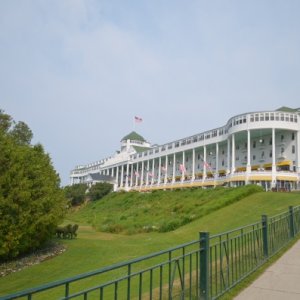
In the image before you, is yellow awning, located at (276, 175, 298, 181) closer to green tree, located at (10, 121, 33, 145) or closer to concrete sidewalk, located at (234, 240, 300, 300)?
green tree, located at (10, 121, 33, 145)

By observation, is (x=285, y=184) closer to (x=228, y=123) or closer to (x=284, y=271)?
(x=228, y=123)

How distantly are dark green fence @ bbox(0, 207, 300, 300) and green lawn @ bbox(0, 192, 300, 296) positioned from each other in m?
3.83

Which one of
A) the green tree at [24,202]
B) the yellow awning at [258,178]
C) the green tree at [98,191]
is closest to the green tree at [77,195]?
the green tree at [98,191]

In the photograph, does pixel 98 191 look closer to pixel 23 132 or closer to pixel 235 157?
pixel 235 157

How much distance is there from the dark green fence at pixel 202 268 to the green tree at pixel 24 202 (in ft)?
21.2

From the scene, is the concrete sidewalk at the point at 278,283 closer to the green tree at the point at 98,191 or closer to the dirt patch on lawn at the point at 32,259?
the dirt patch on lawn at the point at 32,259

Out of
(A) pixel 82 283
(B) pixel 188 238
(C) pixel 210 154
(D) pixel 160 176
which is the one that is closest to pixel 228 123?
(C) pixel 210 154

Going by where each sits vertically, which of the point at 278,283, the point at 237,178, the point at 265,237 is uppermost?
the point at 237,178

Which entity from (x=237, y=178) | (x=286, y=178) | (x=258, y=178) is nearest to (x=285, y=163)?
(x=286, y=178)

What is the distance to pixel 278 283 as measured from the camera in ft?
26.8

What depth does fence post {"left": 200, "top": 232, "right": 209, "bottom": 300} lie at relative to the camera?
6.58 metres

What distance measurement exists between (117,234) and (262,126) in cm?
2819

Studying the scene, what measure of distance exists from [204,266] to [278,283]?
2.55 meters

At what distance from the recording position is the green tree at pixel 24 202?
19281mm
